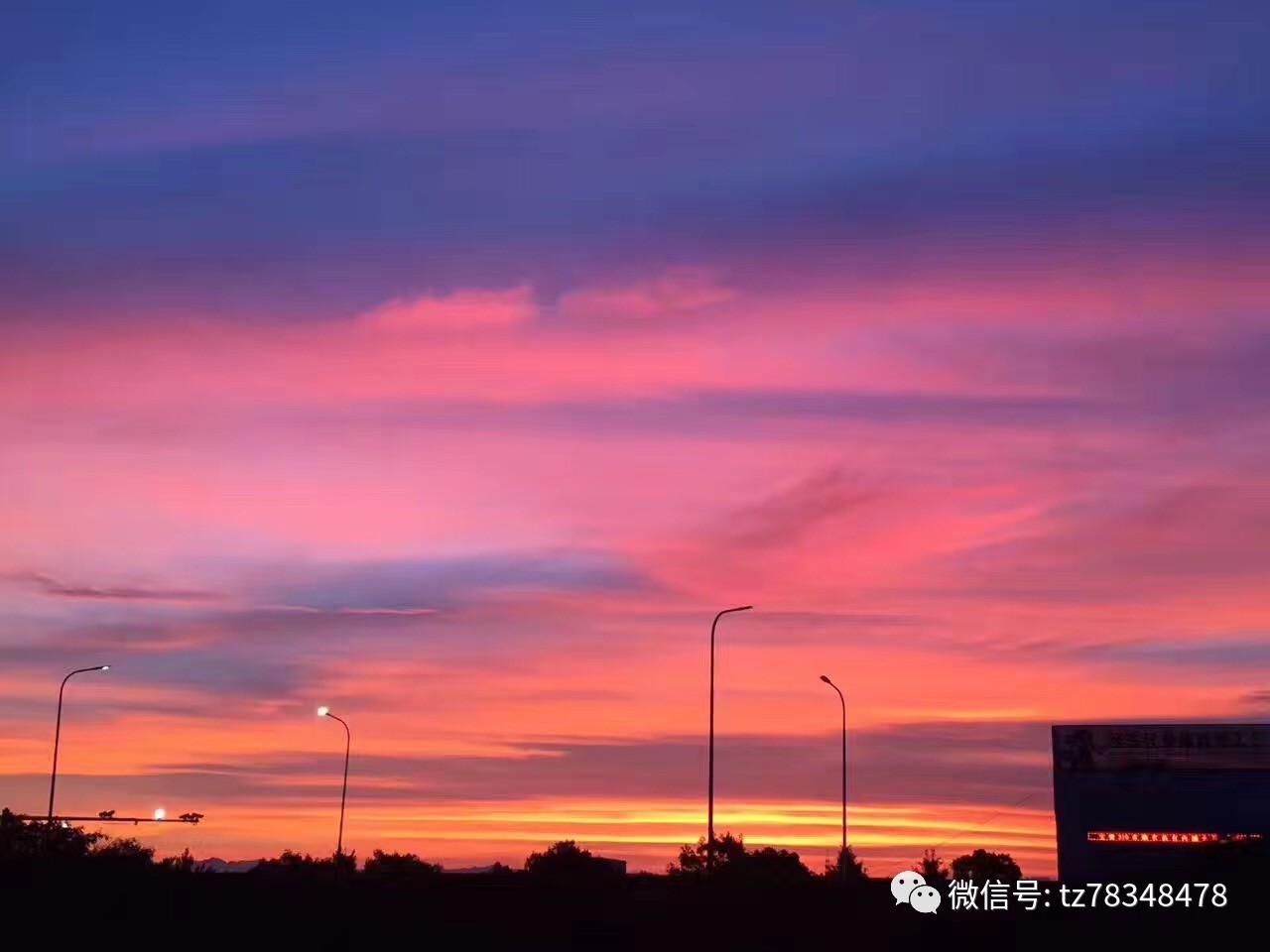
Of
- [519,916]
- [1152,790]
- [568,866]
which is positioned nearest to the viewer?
[519,916]

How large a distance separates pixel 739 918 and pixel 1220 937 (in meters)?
14.8

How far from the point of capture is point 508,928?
45906mm

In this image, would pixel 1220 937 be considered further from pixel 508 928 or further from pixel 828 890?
pixel 508 928

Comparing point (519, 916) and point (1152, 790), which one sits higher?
point (1152, 790)

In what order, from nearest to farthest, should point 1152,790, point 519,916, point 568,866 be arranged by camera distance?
point 519,916, point 568,866, point 1152,790

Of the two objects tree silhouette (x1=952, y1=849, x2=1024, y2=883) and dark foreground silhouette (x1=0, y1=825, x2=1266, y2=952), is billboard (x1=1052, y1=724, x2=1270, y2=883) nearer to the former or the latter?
tree silhouette (x1=952, y1=849, x2=1024, y2=883)

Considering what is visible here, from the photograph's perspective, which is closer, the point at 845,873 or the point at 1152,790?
A: the point at 845,873

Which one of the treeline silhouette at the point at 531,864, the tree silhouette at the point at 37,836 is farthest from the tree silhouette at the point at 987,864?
the tree silhouette at the point at 37,836

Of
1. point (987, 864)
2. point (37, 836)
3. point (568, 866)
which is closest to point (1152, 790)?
point (987, 864)

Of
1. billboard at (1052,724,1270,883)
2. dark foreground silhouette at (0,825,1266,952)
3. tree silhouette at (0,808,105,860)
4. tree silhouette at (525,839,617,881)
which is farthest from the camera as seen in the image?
billboard at (1052,724,1270,883)

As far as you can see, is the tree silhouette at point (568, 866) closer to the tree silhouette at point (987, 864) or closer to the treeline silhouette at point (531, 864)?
the treeline silhouette at point (531, 864)

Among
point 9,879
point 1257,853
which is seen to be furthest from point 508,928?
point 1257,853

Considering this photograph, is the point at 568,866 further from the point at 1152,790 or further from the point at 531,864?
the point at 1152,790

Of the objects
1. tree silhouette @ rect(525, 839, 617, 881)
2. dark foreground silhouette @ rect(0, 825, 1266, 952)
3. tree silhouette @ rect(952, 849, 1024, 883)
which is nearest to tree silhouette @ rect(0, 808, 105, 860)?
tree silhouette @ rect(525, 839, 617, 881)
